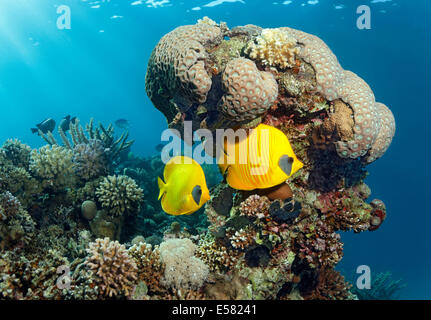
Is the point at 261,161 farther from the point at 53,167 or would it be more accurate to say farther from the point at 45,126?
the point at 45,126

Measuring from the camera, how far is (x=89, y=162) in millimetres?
5547

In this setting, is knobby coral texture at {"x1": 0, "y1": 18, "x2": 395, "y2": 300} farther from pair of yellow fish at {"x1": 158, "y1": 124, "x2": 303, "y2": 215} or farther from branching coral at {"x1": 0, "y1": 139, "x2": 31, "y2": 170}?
branching coral at {"x1": 0, "y1": 139, "x2": 31, "y2": 170}

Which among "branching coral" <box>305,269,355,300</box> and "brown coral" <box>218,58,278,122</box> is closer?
"brown coral" <box>218,58,278,122</box>

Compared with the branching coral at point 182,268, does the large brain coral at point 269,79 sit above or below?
above

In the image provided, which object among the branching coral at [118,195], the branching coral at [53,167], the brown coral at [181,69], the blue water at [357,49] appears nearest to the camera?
the brown coral at [181,69]

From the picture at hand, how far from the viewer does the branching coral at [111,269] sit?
2.74 m

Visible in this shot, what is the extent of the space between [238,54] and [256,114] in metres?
1.20

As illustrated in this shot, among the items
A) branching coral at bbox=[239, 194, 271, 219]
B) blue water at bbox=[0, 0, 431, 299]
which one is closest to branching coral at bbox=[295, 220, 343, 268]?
branching coral at bbox=[239, 194, 271, 219]

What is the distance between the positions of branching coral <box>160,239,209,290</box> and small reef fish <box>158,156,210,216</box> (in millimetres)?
1234

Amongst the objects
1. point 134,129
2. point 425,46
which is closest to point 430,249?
point 425,46

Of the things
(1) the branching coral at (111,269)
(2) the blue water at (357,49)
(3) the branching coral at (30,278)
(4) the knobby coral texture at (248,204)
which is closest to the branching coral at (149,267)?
(4) the knobby coral texture at (248,204)

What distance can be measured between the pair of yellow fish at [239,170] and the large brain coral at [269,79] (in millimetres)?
507

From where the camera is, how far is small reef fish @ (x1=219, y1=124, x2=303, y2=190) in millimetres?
2555

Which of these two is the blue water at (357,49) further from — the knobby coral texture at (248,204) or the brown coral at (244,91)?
the brown coral at (244,91)
